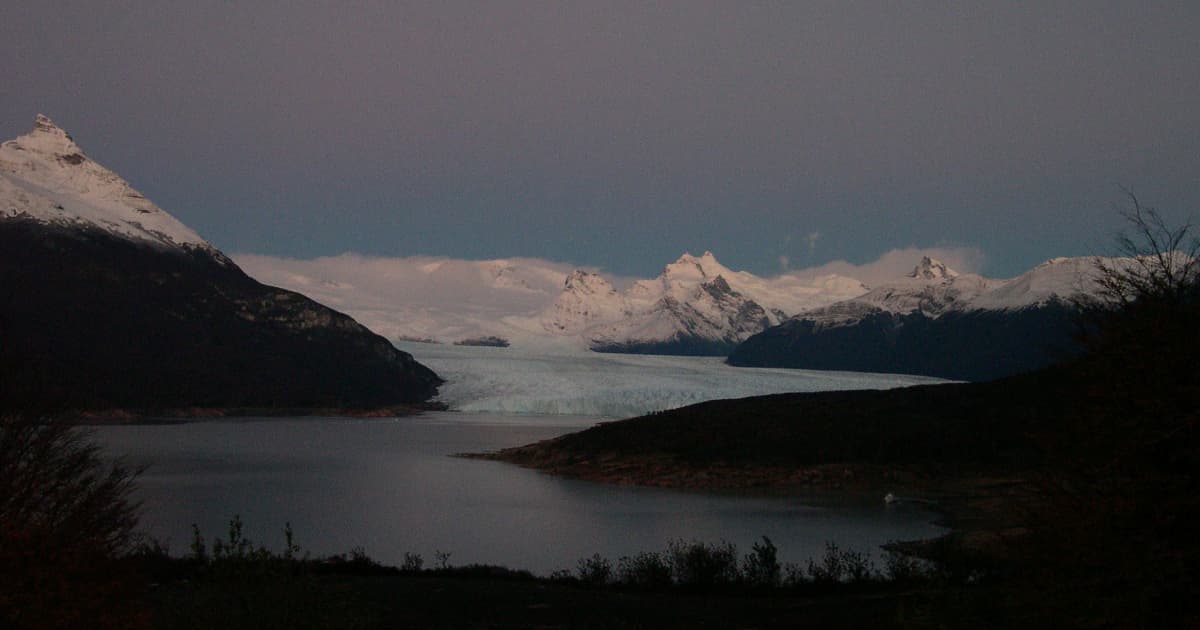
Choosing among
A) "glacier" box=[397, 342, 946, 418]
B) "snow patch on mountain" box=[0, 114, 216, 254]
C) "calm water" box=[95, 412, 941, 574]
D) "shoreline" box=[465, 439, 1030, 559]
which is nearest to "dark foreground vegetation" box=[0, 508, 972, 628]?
"calm water" box=[95, 412, 941, 574]

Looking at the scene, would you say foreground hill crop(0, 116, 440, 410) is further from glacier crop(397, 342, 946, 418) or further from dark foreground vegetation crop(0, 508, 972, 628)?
dark foreground vegetation crop(0, 508, 972, 628)

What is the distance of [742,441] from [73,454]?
51717 millimetres

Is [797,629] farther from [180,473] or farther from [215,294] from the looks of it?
[215,294]

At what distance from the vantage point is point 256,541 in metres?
34.0

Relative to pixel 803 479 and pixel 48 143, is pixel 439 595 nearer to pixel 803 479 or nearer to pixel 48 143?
pixel 803 479

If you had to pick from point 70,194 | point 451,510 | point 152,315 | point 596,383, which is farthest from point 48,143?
point 451,510

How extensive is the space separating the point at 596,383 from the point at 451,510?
56100 mm

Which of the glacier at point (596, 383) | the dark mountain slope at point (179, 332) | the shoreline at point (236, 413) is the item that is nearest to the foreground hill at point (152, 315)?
the dark mountain slope at point (179, 332)

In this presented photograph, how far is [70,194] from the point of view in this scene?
152m

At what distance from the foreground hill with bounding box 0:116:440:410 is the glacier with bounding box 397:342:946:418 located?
11.7 m

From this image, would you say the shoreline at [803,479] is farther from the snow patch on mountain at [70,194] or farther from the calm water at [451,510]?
the snow patch on mountain at [70,194]

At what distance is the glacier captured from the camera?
319 feet

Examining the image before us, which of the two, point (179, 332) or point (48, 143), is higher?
point (48, 143)

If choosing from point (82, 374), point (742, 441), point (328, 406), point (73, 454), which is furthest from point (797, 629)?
point (328, 406)
